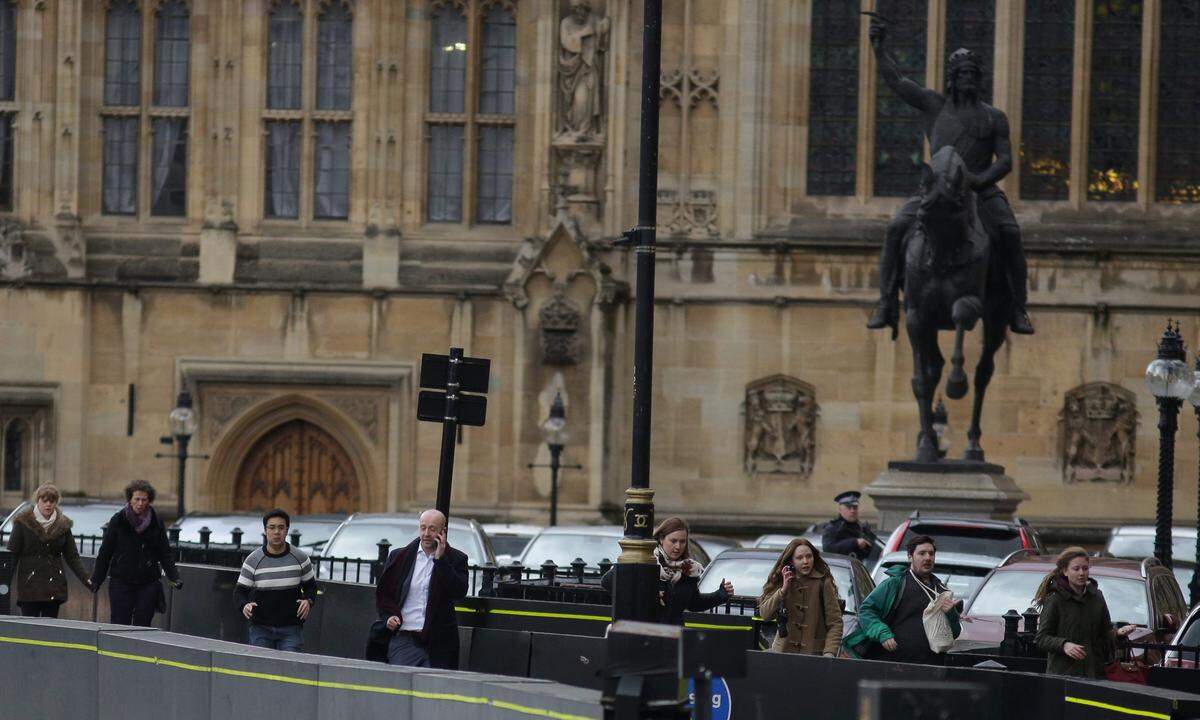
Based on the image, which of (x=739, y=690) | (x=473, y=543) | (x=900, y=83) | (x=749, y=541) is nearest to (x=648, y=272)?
(x=739, y=690)

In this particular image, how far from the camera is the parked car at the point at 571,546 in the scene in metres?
23.3

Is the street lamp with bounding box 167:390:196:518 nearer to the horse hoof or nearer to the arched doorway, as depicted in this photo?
the arched doorway

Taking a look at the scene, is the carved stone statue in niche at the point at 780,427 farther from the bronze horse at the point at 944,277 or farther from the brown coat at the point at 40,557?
the brown coat at the point at 40,557

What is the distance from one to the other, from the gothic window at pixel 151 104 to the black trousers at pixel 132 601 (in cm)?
1811

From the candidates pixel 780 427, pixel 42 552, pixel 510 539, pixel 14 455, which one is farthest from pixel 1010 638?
pixel 14 455

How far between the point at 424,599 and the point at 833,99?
2165 cm

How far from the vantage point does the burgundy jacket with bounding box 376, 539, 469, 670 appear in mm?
14234

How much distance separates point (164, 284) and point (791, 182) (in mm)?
9324

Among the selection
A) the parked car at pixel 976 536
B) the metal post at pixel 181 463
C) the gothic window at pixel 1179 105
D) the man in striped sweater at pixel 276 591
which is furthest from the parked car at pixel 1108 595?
the gothic window at pixel 1179 105

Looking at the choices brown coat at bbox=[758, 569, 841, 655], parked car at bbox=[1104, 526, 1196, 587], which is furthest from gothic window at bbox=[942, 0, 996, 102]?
brown coat at bbox=[758, 569, 841, 655]

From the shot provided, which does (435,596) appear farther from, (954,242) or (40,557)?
(954,242)

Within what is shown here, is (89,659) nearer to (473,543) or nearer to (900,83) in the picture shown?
(473,543)

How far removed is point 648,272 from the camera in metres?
14.1

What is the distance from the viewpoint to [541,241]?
3362 cm
